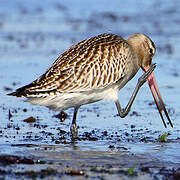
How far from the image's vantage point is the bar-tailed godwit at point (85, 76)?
8656 mm

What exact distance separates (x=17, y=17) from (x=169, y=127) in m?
12.4

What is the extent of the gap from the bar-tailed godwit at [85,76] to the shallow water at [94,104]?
521mm

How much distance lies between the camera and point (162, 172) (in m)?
7.09

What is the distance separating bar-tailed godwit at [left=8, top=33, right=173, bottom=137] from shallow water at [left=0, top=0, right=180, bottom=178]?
1.71ft

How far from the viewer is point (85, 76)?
8.91 m

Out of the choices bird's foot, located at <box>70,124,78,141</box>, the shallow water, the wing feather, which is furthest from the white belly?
the shallow water

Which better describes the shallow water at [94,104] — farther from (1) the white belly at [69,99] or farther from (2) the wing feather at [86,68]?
(2) the wing feather at [86,68]

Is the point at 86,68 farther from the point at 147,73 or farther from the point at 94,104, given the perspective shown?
the point at 94,104

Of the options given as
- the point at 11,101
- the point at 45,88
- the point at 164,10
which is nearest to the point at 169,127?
the point at 45,88

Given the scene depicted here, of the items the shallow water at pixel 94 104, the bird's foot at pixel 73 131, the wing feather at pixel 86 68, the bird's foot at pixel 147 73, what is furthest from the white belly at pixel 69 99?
the bird's foot at pixel 147 73

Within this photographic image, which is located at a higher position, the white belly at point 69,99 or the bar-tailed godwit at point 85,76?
the bar-tailed godwit at point 85,76

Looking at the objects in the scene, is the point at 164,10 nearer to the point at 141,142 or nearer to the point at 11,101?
the point at 11,101

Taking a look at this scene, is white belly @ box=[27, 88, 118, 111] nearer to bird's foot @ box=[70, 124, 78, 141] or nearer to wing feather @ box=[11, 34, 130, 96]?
wing feather @ box=[11, 34, 130, 96]

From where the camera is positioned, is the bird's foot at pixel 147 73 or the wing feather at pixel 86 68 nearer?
the wing feather at pixel 86 68
